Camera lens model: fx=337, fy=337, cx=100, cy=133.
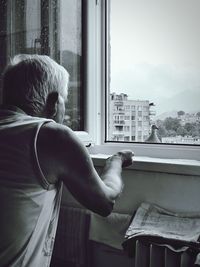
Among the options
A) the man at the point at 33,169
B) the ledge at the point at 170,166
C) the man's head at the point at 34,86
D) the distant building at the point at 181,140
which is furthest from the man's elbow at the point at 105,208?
the distant building at the point at 181,140

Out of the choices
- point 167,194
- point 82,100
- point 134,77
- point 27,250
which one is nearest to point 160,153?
point 167,194

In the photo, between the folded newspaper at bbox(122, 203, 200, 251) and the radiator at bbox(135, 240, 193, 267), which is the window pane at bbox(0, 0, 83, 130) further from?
the radiator at bbox(135, 240, 193, 267)

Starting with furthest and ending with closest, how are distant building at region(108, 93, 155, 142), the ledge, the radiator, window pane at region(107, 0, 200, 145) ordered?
distant building at region(108, 93, 155, 142) → window pane at region(107, 0, 200, 145) → the ledge → the radiator

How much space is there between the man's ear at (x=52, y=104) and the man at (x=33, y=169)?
21mm

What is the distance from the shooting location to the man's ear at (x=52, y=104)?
3.43 ft

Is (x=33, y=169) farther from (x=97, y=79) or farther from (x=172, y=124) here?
(x=97, y=79)

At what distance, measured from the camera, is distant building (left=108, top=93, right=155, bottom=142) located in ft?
5.91

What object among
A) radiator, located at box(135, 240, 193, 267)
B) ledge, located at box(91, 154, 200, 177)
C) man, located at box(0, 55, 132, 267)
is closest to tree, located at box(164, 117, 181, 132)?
ledge, located at box(91, 154, 200, 177)

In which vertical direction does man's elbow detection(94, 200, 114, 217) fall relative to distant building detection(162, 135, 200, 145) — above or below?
below

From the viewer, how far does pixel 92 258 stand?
163 centimetres

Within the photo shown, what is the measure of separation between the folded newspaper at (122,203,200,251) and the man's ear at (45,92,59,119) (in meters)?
0.58

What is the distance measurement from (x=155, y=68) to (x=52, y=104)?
2.81ft

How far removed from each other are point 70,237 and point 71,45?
3.43 ft

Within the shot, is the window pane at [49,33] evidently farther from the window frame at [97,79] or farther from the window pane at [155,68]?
the window pane at [155,68]
